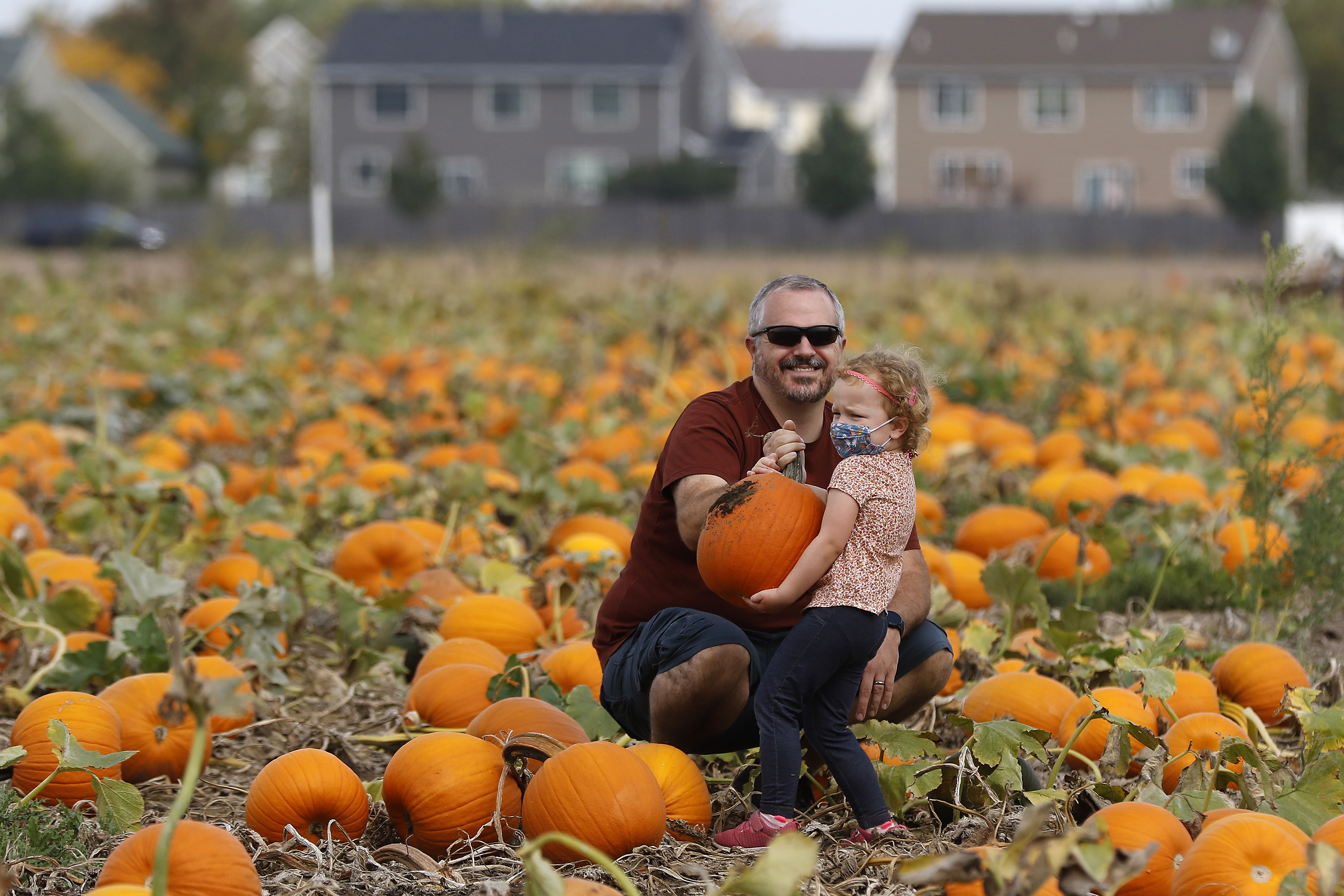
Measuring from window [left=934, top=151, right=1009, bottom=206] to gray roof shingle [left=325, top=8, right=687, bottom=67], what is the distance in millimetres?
9632

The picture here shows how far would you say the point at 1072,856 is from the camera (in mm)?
1825

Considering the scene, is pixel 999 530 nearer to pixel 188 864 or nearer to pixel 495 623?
pixel 495 623

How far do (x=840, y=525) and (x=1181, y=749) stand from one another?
856 mm

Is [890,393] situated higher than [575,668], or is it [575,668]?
[890,393]

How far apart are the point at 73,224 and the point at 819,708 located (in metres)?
36.3

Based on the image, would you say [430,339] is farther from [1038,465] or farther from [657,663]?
[657,663]

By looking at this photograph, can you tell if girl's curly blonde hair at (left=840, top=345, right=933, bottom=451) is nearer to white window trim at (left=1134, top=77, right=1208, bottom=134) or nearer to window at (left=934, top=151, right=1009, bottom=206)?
window at (left=934, top=151, right=1009, bottom=206)

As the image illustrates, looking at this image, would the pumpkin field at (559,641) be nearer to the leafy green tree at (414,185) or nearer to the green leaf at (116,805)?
the green leaf at (116,805)

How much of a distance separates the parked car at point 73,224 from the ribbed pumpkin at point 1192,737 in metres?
30.9

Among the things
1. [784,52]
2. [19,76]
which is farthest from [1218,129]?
[19,76]

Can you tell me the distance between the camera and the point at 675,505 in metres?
2.96

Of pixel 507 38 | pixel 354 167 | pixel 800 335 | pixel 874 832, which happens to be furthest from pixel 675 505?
pixel 507 38

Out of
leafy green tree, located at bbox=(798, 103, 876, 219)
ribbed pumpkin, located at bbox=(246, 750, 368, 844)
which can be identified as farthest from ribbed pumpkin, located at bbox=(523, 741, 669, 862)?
leafy green tree, located at bbox=(798, 103, 876, 219)

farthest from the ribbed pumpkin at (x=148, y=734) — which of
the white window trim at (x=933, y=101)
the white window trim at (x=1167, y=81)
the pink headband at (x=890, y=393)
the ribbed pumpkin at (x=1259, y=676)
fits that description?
the white window trim at (x=1167, y=81)
